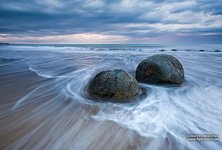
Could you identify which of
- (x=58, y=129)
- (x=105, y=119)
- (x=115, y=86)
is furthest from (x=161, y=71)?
(x=58, y=129)

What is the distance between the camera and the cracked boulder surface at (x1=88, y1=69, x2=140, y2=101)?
4.34m

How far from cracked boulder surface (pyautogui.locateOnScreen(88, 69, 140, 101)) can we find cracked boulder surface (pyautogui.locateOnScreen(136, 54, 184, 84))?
1.45 m

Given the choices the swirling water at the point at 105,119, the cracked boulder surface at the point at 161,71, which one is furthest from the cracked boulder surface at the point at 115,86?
the cracked boulder surface at the point at 161,71

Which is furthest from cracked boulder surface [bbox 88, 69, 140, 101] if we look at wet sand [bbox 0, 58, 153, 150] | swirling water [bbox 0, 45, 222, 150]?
wet sand [bbox 0, 58, 153, 150]

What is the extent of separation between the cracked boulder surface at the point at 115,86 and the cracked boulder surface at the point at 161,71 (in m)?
1.45

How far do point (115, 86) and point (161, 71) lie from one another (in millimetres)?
2057

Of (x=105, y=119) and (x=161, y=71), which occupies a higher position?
(x=161, y=71)

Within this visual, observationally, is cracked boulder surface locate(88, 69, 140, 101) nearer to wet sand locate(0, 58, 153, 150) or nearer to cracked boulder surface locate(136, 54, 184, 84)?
wet sand locate(0, 58, 153, 150)

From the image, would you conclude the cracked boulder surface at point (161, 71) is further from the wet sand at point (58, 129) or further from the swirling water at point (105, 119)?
the wet sand at point (58, 129)

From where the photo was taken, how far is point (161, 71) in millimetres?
5789

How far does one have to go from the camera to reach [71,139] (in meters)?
2.81

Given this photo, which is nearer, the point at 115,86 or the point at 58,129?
the point at 58,129

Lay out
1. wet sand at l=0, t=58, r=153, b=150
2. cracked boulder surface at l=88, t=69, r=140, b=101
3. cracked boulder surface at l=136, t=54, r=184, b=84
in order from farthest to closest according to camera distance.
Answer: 1. cracked boulder surface at l=136, t=54, r=184, b=84
2. cracked boulder surface at l=88, t=69, r=140, b=101
3. wet sand at l=0, t=58, r=153, b=150

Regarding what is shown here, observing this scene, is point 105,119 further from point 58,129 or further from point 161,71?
point 161,71
